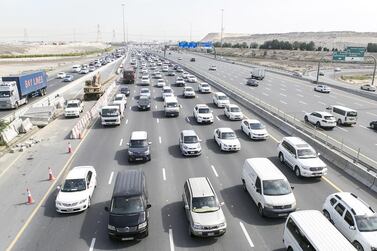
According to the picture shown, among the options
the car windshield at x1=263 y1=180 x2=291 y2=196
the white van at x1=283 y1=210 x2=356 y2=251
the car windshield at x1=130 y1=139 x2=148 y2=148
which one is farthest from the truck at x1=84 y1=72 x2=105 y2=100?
the white van at x1=283 y1=210 x2=356 y2=251

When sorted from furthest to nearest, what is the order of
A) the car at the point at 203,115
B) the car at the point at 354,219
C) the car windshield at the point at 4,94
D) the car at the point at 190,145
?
the car windshield at the point at 4,94 < the car at the point at 203,115 < the car at the point at 190,145 < the car at the point at 354,219

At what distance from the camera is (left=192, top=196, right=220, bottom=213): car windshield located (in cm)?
1487

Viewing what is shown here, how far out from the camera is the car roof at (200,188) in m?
15.6

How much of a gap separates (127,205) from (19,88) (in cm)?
3587

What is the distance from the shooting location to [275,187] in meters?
16.6

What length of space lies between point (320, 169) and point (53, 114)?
2933 centimetres

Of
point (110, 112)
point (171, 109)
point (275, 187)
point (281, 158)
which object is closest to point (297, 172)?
point (281, 158)

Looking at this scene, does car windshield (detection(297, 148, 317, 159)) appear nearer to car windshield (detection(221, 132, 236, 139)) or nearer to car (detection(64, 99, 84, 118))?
car windshield (detection(221, 132, 236, 139))

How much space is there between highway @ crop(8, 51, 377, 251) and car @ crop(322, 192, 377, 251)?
2242 mm

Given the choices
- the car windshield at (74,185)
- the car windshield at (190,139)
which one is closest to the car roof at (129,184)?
the car windshield at (74,185)

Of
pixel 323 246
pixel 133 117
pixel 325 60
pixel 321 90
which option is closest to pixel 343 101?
pixel 321 90

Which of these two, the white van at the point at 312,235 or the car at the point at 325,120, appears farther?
the car at the point at 325,120

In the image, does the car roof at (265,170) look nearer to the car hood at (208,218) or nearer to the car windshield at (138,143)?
the car hood at (208,218)

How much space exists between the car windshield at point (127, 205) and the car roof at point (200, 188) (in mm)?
2561
